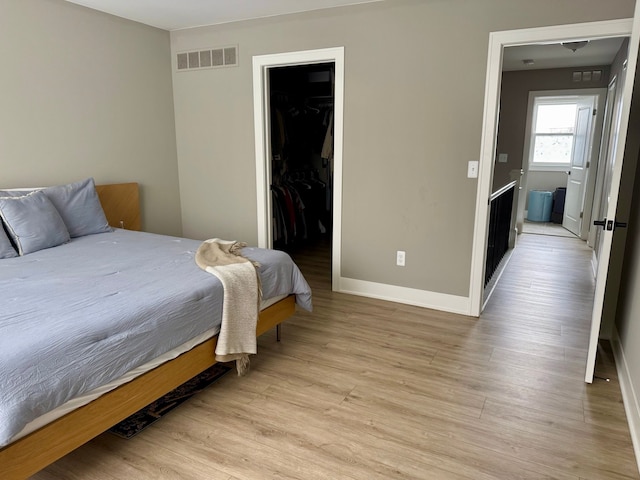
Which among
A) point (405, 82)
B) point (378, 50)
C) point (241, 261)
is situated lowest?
point (241, 261)

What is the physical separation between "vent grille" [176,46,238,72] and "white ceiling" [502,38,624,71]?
2.89 m

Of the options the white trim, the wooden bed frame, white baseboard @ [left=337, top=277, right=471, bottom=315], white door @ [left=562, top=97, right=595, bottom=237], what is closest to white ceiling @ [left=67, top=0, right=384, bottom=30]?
the white trim

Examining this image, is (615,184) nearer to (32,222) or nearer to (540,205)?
(32,222)

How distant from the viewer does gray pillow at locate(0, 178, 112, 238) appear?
10.5ft

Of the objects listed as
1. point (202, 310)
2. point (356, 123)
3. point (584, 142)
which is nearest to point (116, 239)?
point (202, 310)

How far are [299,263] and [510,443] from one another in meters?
3.25

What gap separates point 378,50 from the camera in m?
3.51

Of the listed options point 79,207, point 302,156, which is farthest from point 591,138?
point 79,207

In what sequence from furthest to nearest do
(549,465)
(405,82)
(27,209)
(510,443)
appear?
(405,82), (27,209), (510,443), (549,465)

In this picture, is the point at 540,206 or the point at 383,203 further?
the point at 540,206

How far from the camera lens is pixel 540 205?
8.12 metres

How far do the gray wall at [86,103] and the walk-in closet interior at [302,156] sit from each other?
4.23 feet

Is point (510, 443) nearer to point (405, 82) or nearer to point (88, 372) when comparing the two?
point (88, 372)

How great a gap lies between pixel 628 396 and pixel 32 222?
3.63 m
